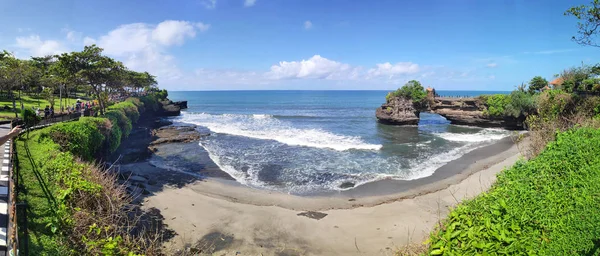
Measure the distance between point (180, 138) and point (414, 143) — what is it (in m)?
26.5

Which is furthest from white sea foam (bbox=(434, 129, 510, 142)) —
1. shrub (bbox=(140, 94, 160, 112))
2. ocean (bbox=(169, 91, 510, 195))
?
shrub (bbox=(140, 94, 160, 112))

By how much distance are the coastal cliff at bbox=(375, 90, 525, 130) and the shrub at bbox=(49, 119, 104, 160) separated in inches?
1662

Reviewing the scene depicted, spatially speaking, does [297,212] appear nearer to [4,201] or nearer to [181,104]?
[4,201]

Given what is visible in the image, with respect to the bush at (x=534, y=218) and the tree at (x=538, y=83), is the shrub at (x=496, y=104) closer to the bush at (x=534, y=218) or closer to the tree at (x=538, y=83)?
the tree at (x=538, y=83)

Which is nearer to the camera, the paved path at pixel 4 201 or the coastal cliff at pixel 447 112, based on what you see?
the paved path at pixel 4 201

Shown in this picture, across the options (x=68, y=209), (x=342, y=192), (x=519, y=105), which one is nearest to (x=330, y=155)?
(x=342, y=192)

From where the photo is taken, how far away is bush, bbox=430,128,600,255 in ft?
17.4

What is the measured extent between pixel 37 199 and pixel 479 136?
1650 inches

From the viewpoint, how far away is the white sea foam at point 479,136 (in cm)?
3478

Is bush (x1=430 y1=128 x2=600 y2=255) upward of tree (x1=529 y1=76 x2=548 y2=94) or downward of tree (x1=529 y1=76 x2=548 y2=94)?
downward

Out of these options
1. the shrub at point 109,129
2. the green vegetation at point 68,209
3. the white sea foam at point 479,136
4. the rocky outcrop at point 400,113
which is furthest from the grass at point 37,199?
the rocky outcrop at point 400,113

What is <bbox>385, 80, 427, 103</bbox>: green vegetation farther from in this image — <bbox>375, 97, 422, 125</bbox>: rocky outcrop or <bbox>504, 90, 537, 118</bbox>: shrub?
<bbox>504, 90, 537, 118</bbox>: shrub

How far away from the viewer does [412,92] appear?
50.1 meters

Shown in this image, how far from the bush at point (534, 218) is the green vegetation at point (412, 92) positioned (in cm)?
4472
